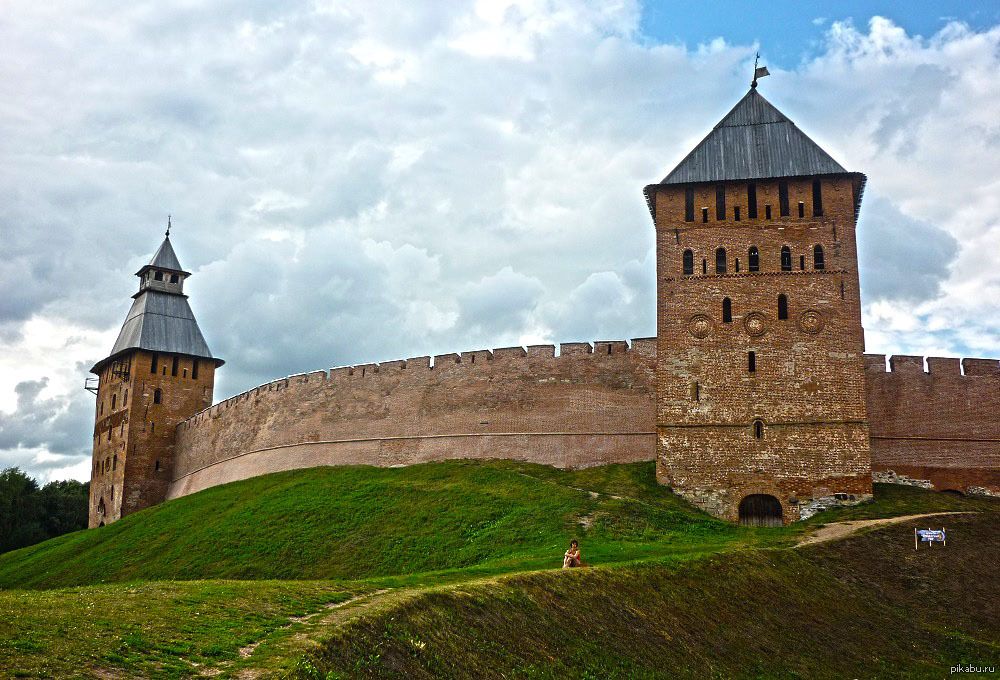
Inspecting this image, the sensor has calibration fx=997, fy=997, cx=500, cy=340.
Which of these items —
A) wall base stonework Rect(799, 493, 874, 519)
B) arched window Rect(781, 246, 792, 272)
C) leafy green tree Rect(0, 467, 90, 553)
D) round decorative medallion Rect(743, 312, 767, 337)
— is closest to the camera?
wall base stonework Rect(799, 493, 874, 519)

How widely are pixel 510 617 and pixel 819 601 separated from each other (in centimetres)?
813

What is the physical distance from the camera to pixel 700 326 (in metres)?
31.0

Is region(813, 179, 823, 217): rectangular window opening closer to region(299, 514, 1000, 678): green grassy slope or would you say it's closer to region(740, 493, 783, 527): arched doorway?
region(740, 493, 783, 527): arched doorway

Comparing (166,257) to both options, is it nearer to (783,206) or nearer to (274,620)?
(783,206)

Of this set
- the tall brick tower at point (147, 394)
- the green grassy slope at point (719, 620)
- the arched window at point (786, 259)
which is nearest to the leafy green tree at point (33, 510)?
the tall brick tower at point (147, 394)

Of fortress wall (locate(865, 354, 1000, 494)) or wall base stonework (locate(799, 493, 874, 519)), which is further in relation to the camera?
fortress wall (locate(865, 354, 1000, 494))

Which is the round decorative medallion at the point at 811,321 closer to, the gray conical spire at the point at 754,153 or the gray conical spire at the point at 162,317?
the gray conical spire at the point at 754,153

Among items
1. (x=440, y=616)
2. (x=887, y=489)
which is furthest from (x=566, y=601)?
(x=887, y=489)

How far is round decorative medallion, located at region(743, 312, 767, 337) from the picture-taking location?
30.5 m

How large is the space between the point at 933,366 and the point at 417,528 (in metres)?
17.4

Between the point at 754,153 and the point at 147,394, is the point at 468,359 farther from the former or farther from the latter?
the point at 147,394

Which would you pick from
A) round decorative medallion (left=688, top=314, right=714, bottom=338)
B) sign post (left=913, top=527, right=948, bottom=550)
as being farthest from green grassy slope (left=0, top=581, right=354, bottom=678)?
round decorative medallion (left=688, top=314, right=714, bottom=338)

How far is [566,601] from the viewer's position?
54.0 feet

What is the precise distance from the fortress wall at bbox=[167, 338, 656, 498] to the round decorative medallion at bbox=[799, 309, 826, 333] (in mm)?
5514
